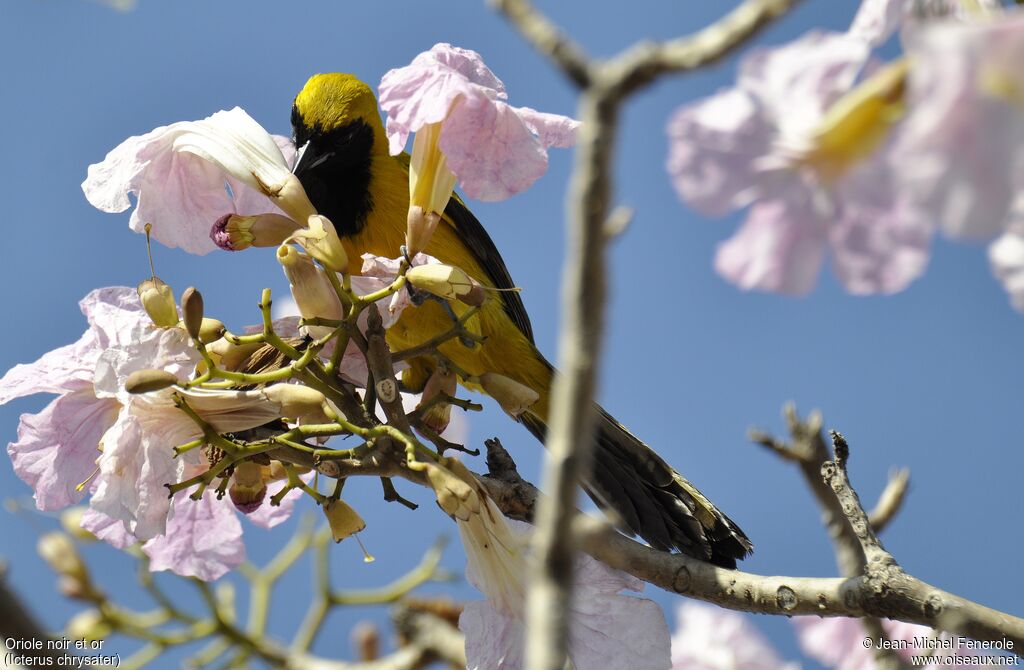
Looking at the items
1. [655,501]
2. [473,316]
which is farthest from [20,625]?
[655,501]

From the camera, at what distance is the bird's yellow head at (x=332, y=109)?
Answer: 16.1ft

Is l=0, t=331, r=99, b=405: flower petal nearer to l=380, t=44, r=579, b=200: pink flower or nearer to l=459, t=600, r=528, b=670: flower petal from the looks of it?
l=380, t=44, r=579, b=200: pink flower

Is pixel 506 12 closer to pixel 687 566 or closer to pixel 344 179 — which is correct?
pixel 687 566

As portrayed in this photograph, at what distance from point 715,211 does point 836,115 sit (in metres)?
0.17

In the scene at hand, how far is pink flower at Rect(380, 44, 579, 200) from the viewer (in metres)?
2.39

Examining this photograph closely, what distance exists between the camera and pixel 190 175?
2758mm

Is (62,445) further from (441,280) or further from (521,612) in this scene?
(521,612)

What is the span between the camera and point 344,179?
478 centimetres

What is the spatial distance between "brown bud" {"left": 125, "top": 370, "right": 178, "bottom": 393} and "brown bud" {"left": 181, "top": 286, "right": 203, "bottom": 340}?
120 mm

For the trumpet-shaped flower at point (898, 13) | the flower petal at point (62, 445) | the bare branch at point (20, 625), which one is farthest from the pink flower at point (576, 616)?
the trumpet-shaped flower at point (898, 13)

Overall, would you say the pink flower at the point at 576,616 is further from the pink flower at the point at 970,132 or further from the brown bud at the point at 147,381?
the pink flower at the point at 970,132

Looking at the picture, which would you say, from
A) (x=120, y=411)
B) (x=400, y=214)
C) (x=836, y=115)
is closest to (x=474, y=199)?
(x=120, y=411)

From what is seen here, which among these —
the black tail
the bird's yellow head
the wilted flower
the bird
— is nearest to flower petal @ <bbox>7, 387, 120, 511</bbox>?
the wilted flower

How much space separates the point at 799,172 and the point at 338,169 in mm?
3693
